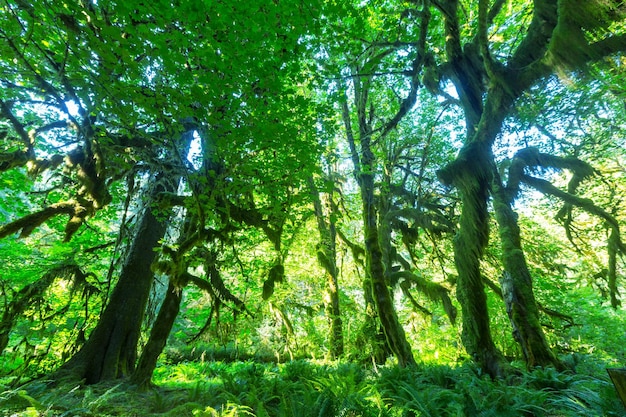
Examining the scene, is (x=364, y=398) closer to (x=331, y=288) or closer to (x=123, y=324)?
(x=123, y=324)

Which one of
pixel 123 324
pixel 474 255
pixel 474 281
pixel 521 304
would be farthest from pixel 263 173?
pixel 521 304

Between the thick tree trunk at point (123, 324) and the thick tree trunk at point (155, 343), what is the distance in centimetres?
75

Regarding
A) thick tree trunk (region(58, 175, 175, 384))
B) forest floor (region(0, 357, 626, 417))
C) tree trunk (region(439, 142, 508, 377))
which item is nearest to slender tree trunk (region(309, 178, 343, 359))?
forest floor (region(0, 357, 626, 417))

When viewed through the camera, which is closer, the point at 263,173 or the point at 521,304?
the point at 521,304

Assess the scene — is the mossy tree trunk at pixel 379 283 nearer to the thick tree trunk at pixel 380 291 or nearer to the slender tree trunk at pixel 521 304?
the thick tree trunk at pixel 380 291

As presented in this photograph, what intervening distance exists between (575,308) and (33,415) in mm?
16911

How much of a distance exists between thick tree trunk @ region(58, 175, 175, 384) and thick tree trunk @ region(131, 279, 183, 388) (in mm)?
752

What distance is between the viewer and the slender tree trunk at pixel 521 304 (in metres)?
4.78

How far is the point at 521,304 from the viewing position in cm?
493

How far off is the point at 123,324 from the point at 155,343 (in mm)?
1265

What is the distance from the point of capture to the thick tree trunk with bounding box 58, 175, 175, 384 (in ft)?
17.0

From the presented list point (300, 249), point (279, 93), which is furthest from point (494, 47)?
point (300, 249)

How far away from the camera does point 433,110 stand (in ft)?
32.2

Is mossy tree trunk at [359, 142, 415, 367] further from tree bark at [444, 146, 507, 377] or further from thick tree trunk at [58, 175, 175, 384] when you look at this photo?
thick tree trunk at [58, 175, 175, 384]
